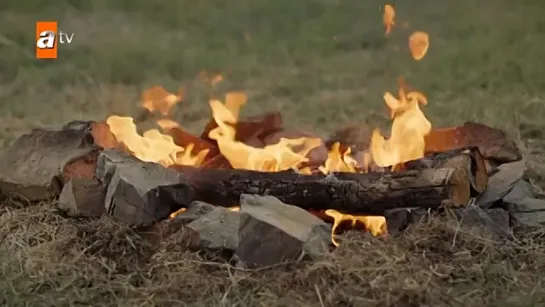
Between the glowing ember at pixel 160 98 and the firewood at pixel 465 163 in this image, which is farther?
the glowing ember at pixel 160 98

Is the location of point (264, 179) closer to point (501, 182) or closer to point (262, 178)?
point (262, 178)

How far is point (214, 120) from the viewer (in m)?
2.57

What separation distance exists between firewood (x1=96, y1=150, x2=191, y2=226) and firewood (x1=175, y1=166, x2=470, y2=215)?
131 mm

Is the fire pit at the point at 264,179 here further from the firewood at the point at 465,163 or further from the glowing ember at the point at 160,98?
the glowing ember at the point at 160,98

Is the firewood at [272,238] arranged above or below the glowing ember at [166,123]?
below

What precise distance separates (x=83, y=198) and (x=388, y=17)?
1298 mm

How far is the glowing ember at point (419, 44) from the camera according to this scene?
10.1ft

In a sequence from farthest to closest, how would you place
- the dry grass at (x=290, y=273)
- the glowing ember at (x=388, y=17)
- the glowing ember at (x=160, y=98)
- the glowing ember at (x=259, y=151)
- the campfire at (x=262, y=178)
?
the glowing ember at (x=160, y=98), the glowing ember at (x=388, y=17), the glowing ember at (x=259, y=151), the campfire at (x=262, y=178), the dry grass at (x=290, y=273)

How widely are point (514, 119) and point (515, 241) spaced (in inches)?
45.0

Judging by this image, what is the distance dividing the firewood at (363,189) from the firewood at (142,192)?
13 cm

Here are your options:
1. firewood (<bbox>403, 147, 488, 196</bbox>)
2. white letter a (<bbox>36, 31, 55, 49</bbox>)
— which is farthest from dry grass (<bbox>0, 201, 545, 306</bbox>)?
white letter a (<bbox>36, 31, 55, 49</bbox>)

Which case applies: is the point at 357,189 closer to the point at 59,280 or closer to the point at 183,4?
the point at 59,280

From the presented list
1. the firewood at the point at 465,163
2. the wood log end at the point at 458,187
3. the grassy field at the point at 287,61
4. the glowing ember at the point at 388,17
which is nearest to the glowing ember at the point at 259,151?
the firewood at the point at 465,163

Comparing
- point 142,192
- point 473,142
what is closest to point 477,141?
point 473,142
